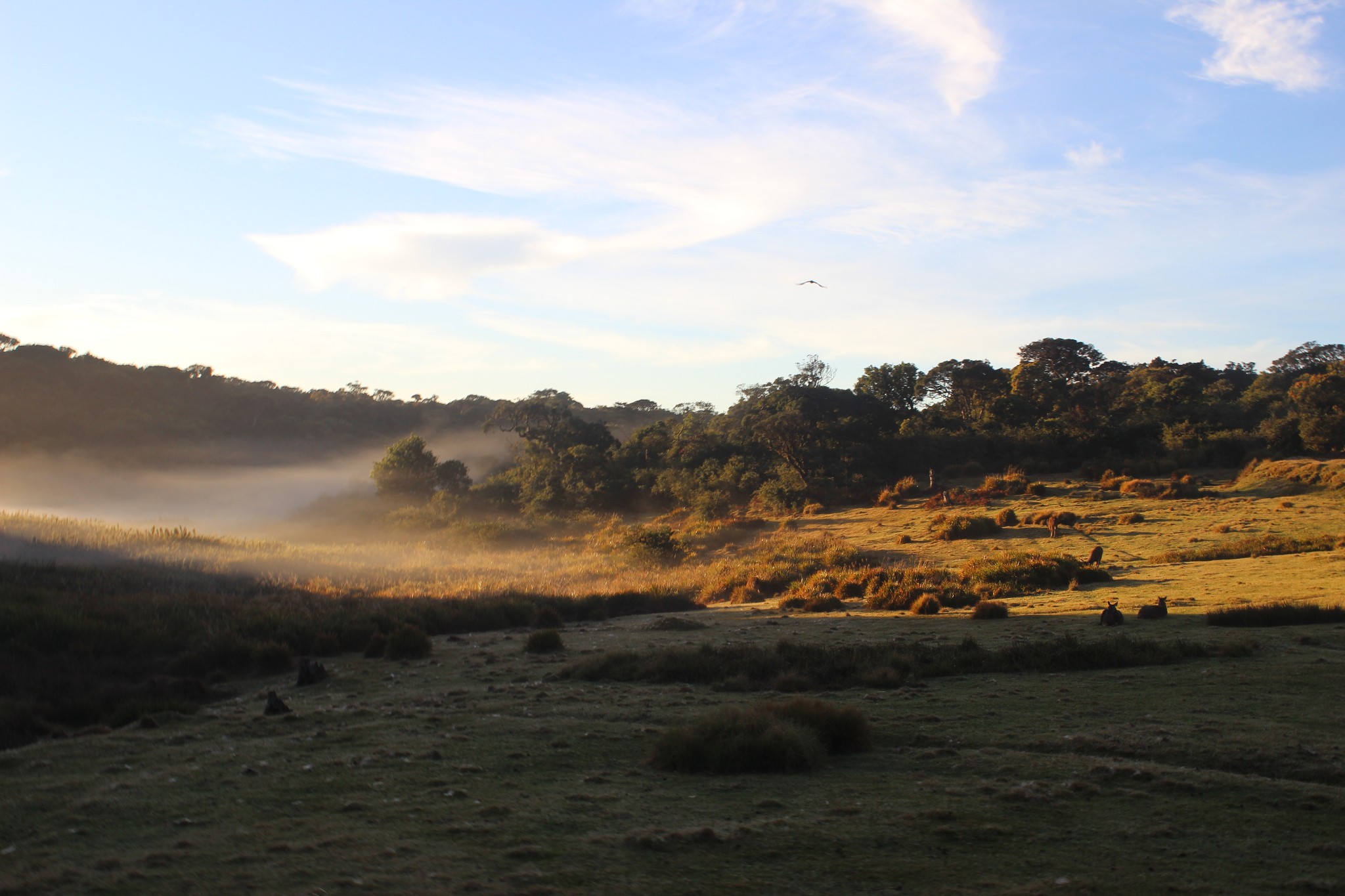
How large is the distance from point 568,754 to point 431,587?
68.5 feet

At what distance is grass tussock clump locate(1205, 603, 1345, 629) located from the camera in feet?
42.0

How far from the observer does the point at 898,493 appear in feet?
140

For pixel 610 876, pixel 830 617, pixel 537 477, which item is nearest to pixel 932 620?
pixel 830 617

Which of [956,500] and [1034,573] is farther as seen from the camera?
[956,500]

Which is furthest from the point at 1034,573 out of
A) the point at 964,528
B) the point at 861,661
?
the point at 861,661

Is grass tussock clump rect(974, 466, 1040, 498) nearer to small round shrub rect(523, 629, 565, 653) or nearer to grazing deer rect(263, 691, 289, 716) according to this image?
small round shrub rect(523, 629, 565, 653)

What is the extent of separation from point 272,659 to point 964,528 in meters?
24.0

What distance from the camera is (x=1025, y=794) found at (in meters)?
6.16

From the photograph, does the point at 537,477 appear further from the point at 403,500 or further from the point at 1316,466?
the point at 1316,466

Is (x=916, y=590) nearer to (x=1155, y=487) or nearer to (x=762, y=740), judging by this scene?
(x=762, y=740)

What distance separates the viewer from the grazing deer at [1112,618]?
14109 millimetres

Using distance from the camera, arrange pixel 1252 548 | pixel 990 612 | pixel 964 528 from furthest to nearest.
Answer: pixel 964 528 → pixel 1252 548 → pixel 990 612

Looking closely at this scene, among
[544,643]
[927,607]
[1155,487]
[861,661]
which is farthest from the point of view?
[1155,487]

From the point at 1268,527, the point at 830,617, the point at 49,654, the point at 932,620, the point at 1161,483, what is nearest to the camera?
the point at 49,654
